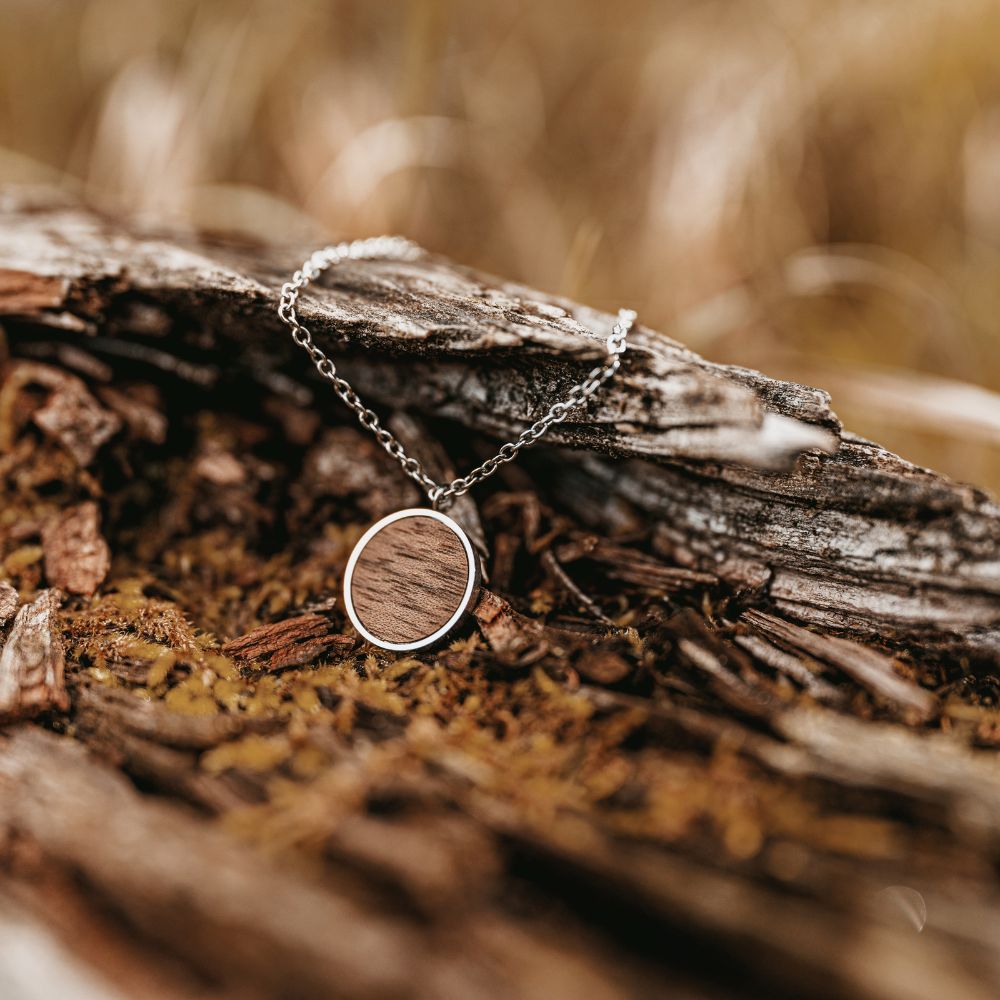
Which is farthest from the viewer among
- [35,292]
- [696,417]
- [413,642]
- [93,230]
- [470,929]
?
[93,230]

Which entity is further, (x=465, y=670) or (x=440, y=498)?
(x=440, y=498)

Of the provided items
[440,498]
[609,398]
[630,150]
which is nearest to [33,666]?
[440,498]

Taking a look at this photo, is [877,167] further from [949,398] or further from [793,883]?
[793,883]

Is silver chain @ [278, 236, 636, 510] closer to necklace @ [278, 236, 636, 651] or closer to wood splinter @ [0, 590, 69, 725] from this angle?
necklace @ [278, 236, 636, 651]

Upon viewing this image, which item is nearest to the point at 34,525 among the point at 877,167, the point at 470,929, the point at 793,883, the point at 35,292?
the point at 35,292

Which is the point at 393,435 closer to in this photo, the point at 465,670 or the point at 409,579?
the point at 409,579
